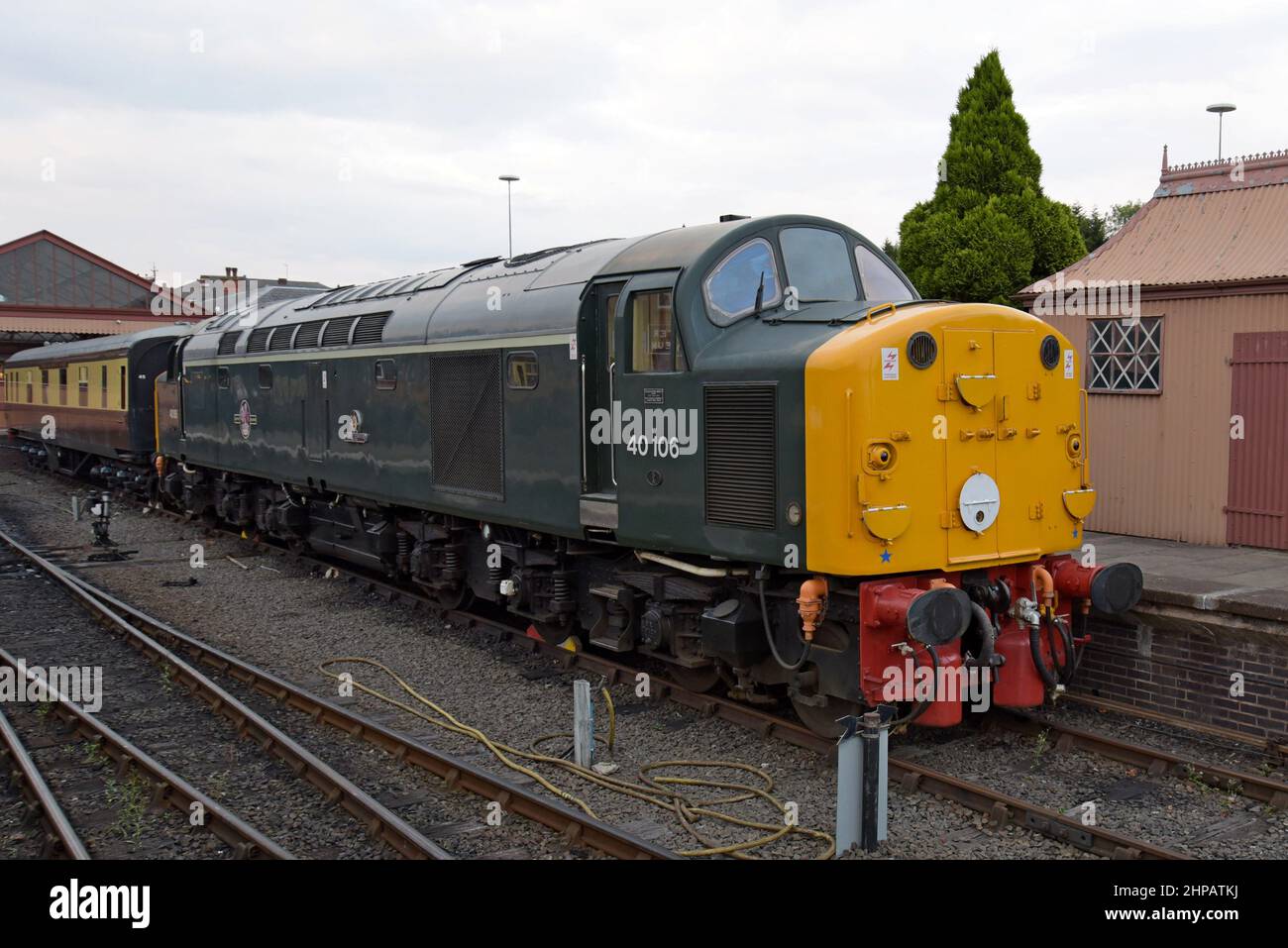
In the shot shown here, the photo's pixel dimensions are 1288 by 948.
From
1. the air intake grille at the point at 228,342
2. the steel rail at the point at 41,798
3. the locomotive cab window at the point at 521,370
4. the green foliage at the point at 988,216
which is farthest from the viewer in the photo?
the green foliage at the point at 988,216

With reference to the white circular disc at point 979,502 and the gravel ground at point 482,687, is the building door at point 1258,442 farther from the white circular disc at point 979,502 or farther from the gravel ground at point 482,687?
the gravel ground at point 482,687

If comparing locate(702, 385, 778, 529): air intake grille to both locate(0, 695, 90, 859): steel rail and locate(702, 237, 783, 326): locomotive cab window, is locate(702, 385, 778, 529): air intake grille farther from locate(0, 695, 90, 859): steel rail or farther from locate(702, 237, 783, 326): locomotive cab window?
locate(0, 695, 90, 859): steel rail

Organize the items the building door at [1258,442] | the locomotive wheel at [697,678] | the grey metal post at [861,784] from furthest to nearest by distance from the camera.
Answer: the building door at [1258,442] < the locomotive wheel at [697,678] < the grey metal post at [861,784]

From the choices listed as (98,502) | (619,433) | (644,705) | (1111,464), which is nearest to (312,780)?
(644,705)

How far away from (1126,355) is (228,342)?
12830mm

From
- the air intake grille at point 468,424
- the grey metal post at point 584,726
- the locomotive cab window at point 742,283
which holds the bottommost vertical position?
the grey metal post at point 584,726

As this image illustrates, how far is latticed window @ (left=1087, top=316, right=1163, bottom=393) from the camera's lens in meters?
12.7

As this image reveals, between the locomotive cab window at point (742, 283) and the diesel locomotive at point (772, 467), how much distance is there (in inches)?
0.7

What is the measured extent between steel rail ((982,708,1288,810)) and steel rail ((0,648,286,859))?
515cm

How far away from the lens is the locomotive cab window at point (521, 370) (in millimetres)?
9703

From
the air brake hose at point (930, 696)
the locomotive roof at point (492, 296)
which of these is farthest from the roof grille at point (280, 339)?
the air brake hose at point (930, 696)

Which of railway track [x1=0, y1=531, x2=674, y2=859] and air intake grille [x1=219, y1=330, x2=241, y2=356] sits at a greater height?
air intake grille [x1=219, y1=330, x2=241, y2=356]

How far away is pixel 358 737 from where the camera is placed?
8.67m

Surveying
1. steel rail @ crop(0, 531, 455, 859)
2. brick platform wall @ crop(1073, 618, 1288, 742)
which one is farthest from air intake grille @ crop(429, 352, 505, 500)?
brick platform wall @ crop(1073, 618, 1288, 742)
